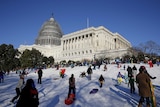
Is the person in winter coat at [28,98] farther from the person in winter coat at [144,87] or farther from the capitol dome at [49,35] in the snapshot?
the capitol dome at [49,35]

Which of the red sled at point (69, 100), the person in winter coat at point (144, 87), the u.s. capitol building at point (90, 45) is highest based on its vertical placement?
the u.s. capitol building at point (90, 45)

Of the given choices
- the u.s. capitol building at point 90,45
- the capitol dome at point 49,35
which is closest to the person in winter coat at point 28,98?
the u.s. capitol building at point 90,45

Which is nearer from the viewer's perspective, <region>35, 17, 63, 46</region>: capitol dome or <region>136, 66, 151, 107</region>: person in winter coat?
<region>136, 66, 151, 107</region>: person in winter coat

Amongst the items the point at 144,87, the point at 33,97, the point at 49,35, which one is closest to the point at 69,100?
the point at 144,87

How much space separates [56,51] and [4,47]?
186 feet

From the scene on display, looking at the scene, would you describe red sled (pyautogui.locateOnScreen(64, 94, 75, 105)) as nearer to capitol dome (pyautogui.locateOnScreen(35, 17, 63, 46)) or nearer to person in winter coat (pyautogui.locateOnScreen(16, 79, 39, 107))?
person in winter coat (pyautogui.locateOnScreen(16, 79, 39, 107))

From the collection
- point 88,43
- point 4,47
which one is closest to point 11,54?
point 4,47

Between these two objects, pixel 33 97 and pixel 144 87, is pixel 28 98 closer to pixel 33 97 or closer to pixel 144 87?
pixel 33 97

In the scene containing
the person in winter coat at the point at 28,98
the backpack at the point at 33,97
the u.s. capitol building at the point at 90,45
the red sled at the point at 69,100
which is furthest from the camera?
the u.s. capitol building at the point at 90,45

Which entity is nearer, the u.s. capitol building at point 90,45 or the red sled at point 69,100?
the red sled at point 69,100

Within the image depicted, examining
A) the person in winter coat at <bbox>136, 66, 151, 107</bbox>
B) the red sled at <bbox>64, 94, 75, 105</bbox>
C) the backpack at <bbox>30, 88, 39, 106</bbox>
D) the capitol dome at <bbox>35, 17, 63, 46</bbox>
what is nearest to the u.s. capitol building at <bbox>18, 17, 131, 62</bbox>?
the capitol dome at <bbox>35, 17, 63, 46</bbox>

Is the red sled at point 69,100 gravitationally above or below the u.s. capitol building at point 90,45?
below

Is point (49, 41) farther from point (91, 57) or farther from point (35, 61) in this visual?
point (35, 61)

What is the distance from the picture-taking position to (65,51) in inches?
3701
